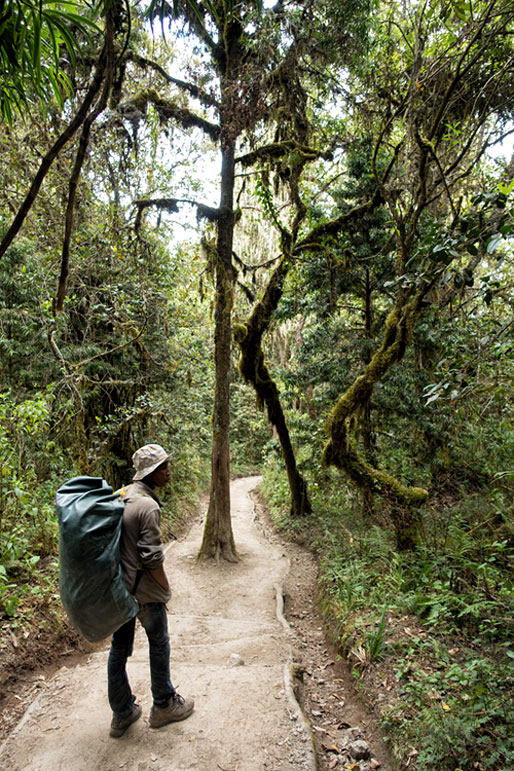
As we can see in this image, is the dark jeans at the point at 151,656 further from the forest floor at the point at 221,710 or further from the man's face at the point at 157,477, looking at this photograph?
the man's face at the point at 157,477

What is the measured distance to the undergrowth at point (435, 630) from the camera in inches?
113

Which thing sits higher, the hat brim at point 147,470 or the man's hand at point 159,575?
the hat brim at point 147,470

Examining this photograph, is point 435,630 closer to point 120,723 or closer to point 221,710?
point 221,710

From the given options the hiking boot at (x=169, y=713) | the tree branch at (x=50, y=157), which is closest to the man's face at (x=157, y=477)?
the hiking boot at (x=169, y=713)

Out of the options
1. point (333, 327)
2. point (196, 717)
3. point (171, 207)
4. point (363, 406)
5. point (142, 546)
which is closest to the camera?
point (142, 546)

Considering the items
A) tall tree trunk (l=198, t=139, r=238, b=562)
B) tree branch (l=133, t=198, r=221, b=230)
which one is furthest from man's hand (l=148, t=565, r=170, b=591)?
tree branch (l=133, t=198, r=221, b=230)

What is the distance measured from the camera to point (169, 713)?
313cm

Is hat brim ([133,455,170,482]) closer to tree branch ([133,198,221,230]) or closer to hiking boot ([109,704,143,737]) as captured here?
hiking boot ([109,704,143,737])

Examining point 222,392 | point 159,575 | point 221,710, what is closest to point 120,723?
point 221,710

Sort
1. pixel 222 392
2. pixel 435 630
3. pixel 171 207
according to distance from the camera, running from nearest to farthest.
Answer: pixel 435 630 → pixel 171 207 → pixel 222 392

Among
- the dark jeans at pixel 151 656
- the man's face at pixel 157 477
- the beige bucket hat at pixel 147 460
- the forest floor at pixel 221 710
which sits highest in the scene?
the beige bucket hat at pixel 147 460

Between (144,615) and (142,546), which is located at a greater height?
(142,546)

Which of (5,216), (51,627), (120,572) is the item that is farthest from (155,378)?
(120,572)

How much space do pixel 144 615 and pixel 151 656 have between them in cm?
33
